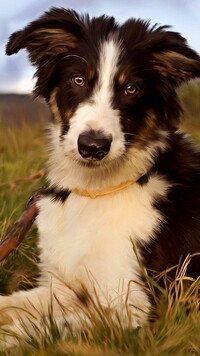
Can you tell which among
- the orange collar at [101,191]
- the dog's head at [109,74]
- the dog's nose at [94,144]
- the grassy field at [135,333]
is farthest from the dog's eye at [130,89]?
the grassy field at [135,333]

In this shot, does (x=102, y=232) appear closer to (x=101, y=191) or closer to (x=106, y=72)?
(x=101, y=191)

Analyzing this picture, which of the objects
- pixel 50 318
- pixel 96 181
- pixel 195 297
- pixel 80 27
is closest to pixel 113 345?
pixel 50 318

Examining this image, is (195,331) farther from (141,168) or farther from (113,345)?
(141,168)

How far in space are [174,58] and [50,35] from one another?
85cm

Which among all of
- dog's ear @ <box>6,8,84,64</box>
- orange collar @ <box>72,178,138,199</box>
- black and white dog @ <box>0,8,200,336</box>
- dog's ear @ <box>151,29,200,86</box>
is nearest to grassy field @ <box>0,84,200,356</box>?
black and white dog @ <box>0,8,200,336</box>

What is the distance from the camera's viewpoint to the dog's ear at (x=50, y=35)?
4.47 metres

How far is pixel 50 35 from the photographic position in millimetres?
4555

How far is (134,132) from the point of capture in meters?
4.40

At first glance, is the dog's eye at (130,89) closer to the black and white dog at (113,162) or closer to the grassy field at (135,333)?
the black and white dog at (113,162)

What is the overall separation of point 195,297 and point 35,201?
1571 millimetres

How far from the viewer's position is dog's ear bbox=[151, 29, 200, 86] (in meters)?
4.41

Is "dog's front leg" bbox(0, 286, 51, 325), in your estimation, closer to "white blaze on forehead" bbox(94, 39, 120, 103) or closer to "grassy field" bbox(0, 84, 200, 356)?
"grassy field" bbox(0, 84, 200, 356)

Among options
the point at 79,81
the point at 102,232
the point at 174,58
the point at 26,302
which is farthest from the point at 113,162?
the point at 26,302

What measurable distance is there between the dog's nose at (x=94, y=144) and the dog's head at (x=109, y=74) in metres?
0.01
